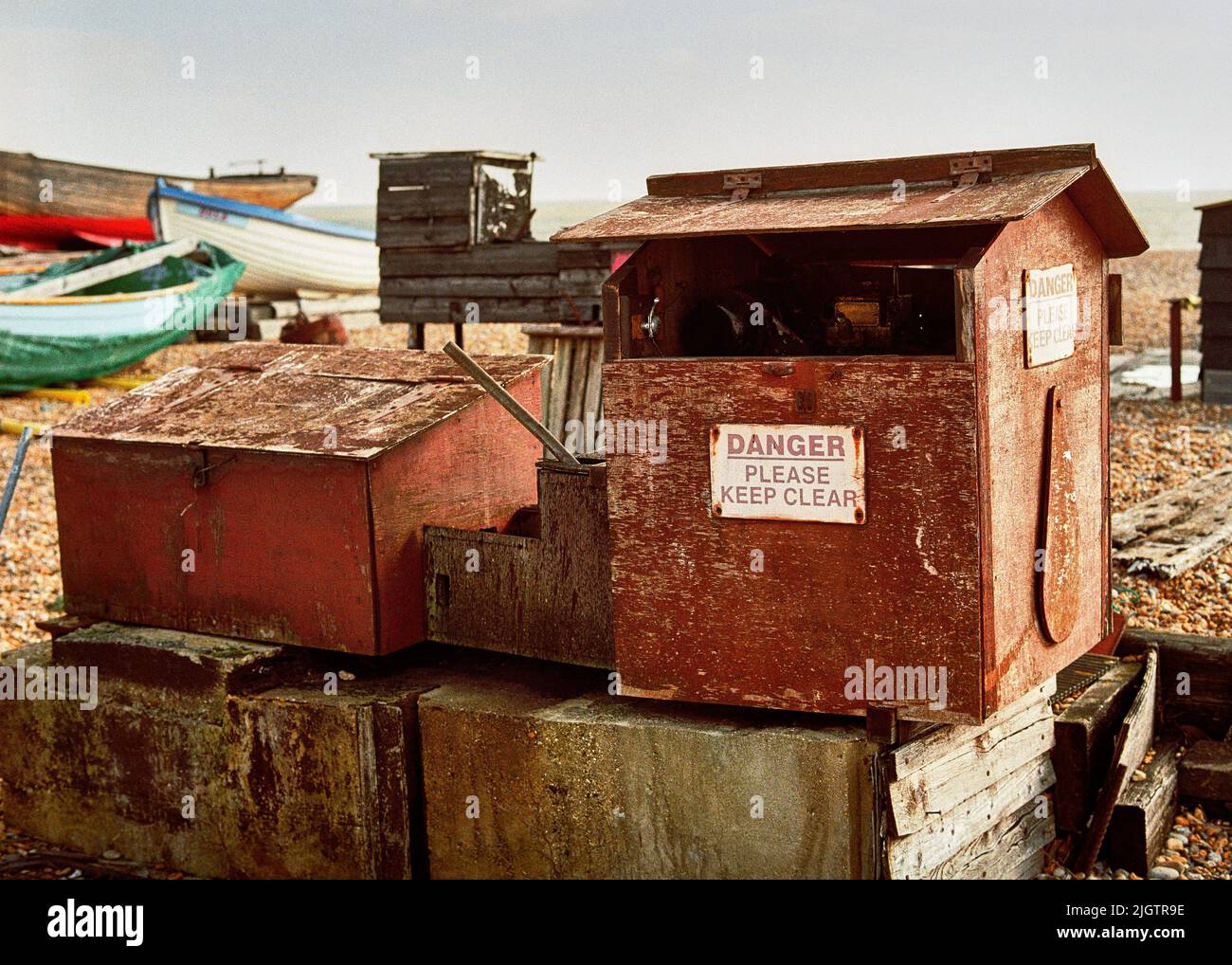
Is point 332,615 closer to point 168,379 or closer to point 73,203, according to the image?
point 168,379

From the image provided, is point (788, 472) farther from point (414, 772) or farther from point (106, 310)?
point (106, 310)

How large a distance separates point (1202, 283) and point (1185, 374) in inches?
86.2

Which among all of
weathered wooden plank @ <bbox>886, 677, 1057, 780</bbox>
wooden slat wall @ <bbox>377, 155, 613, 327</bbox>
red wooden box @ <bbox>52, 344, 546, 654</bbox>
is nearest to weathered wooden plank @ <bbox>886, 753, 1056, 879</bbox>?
weathered wooden plank @ <bbox>886, 677, 1057, 780</bbox>

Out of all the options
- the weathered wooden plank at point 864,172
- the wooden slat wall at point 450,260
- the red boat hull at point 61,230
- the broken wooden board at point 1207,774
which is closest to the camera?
the weathered wooden plank at point 864,172

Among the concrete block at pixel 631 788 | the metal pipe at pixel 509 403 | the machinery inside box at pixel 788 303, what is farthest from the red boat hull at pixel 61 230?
the concrete block at pixel 631 788

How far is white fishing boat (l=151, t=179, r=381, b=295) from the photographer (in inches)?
959

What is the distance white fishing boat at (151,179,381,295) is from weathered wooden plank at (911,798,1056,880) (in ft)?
66.6

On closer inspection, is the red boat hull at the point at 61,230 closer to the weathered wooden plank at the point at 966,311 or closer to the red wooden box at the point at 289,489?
the red wooden box at the point at 289,489

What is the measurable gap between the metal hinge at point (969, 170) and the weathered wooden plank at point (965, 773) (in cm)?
162

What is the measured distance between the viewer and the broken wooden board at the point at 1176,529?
24.2 ft

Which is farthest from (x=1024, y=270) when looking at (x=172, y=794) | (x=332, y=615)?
(x=172, y=794)

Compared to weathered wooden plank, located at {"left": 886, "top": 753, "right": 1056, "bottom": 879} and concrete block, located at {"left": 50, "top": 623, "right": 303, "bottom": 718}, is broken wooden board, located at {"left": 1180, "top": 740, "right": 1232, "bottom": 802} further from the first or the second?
concrete block, located at {"left": 50, "top": 623, "right": 303, "bottom": 718}

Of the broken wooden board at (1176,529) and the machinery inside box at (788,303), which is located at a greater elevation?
the machinery inside box at (788,303)

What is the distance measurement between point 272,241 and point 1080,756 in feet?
74.5
